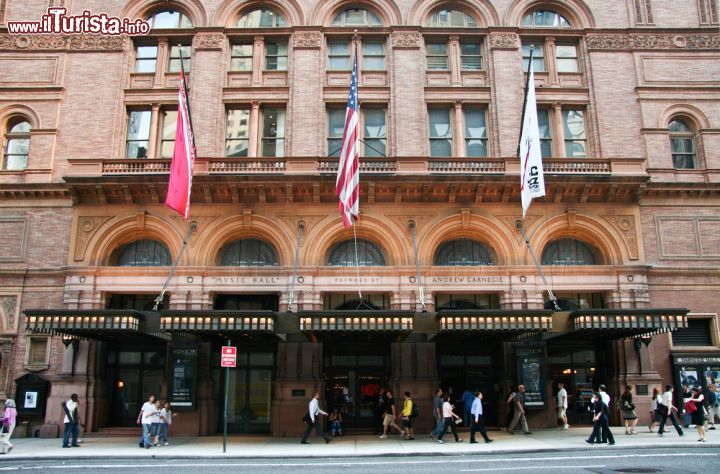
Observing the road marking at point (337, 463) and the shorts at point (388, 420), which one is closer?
the road marking at point (337, 463)

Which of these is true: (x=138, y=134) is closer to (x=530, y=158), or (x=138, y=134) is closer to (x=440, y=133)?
(x=440, y=133)

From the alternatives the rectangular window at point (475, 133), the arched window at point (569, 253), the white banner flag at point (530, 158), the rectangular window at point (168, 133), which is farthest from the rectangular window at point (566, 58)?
the rectangular window at point (168, 133)

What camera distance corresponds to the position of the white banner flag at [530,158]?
71.5 ft

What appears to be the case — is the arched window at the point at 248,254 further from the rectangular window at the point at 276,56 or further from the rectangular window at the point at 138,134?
the rectangular window at the point at 276,56

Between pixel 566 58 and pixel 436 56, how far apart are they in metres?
5.93

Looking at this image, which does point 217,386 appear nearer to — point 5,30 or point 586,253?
point 586,253

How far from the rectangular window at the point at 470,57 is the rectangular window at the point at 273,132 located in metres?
8.44

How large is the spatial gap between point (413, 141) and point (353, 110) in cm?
518

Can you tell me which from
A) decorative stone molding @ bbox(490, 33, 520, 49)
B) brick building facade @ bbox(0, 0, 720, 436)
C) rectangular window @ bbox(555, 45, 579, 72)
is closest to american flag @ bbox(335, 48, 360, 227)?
brick building facade @ bbox(0, 0, 720, 436)

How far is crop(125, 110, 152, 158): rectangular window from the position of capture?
26984 mm

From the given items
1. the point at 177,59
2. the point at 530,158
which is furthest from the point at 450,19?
the point at 177,59

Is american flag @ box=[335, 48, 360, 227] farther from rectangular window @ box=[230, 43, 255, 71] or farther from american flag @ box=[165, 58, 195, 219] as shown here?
rectangular window @ box=[230, 43, 255, 71]

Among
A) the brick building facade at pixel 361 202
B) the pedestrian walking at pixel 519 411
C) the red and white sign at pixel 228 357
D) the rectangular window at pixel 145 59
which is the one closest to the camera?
the red and white sign at pixel 228 357

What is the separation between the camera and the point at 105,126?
26531mm
